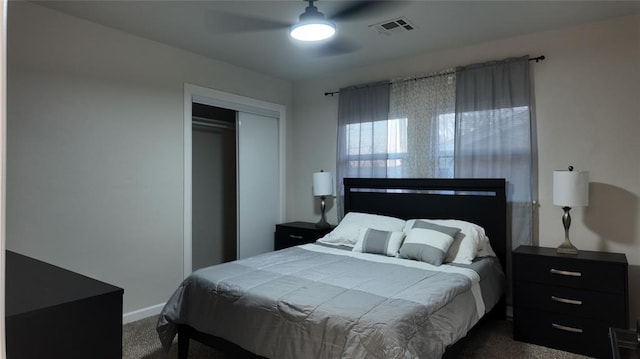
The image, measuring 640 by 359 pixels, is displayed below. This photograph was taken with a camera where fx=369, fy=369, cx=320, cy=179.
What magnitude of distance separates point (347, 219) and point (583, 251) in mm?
1961

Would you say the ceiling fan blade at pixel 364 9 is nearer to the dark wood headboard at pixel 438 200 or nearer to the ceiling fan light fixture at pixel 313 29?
the ceiling fan light fixture at pixel 313 29

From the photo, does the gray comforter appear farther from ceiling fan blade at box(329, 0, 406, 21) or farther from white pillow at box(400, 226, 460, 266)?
ceiling fan blade at box(329, 0, 406, 21)

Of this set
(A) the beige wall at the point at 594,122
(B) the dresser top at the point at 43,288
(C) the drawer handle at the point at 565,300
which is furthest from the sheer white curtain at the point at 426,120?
(B) the dresser top at the point at 43,288

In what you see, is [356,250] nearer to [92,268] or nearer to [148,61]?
[92,268]

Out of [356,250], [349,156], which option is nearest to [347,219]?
[356,250]

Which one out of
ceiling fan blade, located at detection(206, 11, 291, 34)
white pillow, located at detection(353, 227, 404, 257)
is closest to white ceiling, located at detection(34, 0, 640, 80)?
ceiling fan blade, located at detection(206, 11, 291, 34)

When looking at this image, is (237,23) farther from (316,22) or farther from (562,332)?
(562,332)

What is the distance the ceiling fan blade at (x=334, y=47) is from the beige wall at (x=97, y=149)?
3.70ft

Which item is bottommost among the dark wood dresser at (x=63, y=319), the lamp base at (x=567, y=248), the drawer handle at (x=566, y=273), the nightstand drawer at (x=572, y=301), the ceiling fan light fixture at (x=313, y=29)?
the nightstand drawer at (x=572, y=301)

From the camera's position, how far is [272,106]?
4492 millimetres

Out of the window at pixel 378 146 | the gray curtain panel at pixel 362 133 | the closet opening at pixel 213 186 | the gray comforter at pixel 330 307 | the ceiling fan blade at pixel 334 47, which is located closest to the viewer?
the gray comforter at pixel 330 307

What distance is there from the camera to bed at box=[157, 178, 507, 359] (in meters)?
1.77

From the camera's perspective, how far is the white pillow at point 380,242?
307 cm

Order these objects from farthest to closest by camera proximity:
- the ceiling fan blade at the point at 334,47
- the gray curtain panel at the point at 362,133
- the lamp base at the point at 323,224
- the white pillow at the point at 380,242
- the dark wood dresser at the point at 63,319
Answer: the lamp base at the point at 323,224
the gray curtain panel at the point at 362,133
the ceiling fan blade at the point at 334,47
the white pillow at the point at 380,242
the dark wood dresser at the point at 63,319
